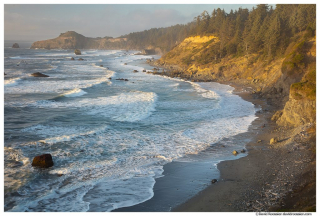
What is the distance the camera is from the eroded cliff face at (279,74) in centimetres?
1911

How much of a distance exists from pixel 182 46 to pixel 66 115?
69.8 meters

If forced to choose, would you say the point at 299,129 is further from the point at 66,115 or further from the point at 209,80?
the point at 209,80

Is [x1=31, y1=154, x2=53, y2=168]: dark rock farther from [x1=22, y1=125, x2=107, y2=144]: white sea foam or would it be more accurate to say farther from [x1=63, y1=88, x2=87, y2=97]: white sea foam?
[x1=63, y1=88, x2=87, y2=97]: white sea foam

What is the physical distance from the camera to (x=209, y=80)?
50.1 metres

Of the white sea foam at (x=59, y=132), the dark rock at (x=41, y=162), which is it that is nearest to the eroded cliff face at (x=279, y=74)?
the white sea foam at (x=59, y=132)

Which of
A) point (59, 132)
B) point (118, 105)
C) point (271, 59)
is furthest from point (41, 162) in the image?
point (271, 59)

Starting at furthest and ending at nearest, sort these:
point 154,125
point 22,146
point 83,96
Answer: point 83,96 → point 154,125 → point 22,146

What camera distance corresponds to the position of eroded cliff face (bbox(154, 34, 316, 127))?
19109mm

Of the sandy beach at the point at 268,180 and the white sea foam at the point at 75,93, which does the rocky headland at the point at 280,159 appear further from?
the white sea foam at the point at 75,93

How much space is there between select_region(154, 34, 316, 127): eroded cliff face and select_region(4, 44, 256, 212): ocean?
3713mm

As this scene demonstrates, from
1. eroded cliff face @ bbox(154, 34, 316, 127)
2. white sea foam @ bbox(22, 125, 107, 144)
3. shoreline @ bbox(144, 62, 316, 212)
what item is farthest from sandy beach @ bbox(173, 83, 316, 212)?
white sea foam @ bbox(22, 125, 107, 144)

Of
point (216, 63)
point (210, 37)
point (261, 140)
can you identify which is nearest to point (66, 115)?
point (261, 140)

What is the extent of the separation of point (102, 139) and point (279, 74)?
24.6 meters

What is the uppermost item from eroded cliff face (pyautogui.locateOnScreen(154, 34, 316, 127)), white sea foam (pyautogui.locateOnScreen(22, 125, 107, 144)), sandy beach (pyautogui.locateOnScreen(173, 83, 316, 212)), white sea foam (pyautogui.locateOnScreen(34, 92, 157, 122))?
eroded cliff face (pyautogui.locateOnScreen(154, 34, 316, 127))
